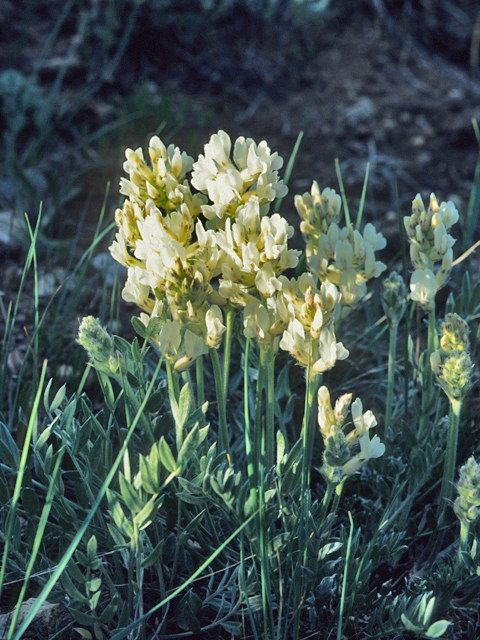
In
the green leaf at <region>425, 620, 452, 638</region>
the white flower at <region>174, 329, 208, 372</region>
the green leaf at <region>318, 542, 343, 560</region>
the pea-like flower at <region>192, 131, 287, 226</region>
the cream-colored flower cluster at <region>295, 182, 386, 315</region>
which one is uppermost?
the pea-like flower at <region>192, 131, 287, 226</region>

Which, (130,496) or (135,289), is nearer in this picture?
(130,496)

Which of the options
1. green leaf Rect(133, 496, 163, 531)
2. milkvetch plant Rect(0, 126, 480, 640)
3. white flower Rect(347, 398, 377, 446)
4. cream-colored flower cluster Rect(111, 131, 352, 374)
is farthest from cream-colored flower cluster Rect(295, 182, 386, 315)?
green leaf Rect(133, 496, 163, 531)

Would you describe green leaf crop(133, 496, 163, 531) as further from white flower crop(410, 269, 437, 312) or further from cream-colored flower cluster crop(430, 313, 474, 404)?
white flower crop(410, 269, 437, 312)

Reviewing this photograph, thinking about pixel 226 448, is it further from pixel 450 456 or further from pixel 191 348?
pixel 450 456

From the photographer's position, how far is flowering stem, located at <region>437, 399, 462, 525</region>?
1261 millimetres

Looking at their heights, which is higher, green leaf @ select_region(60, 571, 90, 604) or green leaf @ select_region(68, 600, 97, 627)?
green leaf @ select_region(60, 571, 90, 604)

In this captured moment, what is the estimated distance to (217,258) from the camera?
1145 millimetres

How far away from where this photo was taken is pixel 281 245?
109cm

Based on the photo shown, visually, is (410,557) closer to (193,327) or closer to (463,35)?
(193,327)

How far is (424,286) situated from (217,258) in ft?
1.60

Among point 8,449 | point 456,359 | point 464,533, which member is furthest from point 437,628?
point 8,449

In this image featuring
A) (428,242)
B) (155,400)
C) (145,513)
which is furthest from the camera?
(428,242)

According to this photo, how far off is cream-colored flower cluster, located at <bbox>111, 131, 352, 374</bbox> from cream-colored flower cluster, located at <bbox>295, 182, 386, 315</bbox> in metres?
0.14

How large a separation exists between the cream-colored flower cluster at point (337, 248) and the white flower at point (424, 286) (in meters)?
0.10
